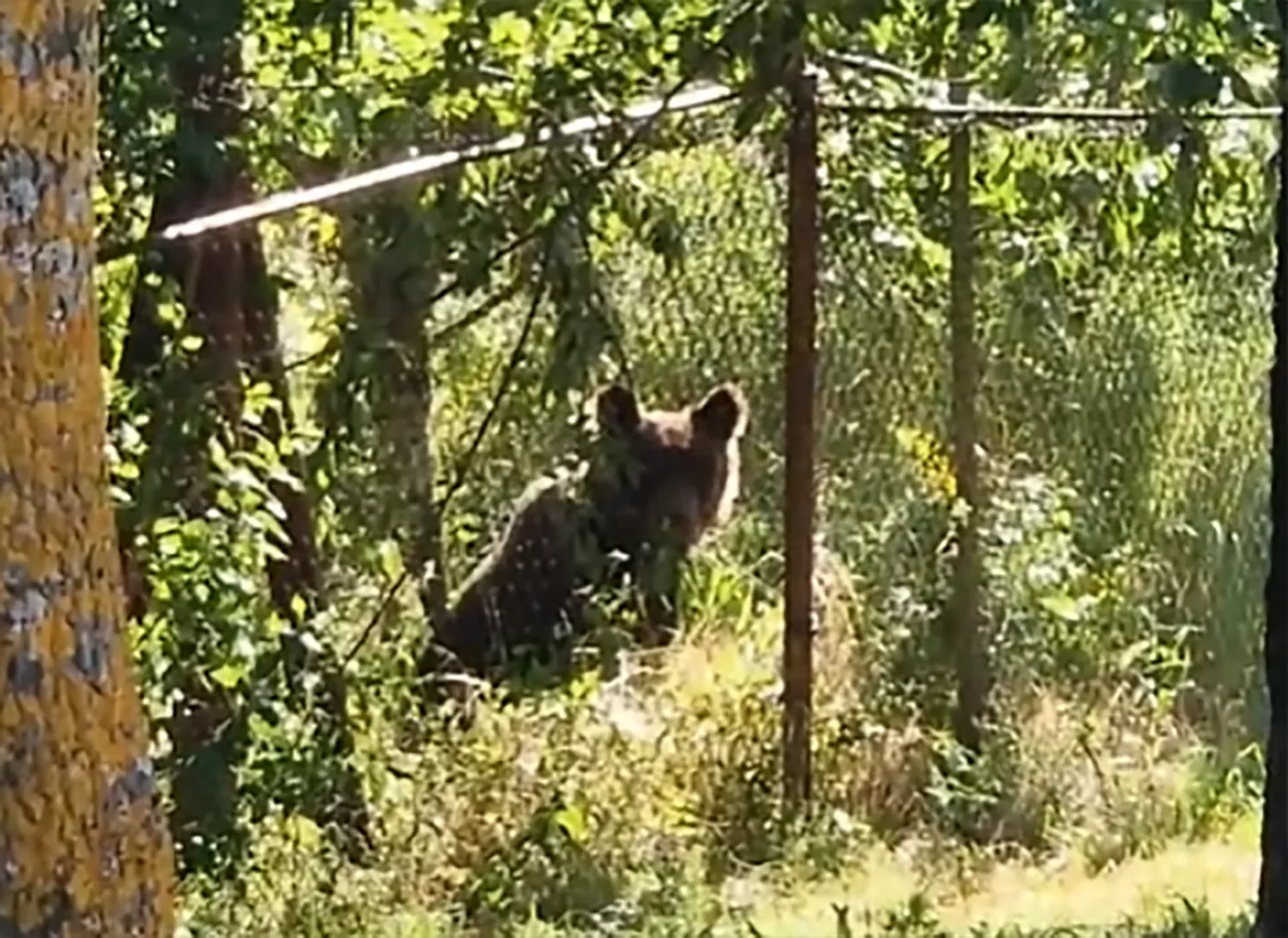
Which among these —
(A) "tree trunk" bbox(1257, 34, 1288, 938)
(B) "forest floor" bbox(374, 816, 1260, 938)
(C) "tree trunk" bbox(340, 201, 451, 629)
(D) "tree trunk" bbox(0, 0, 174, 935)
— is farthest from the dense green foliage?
(D) "tree trunk" bbox(0, 0, 174, 935)

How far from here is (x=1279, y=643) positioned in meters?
5.32

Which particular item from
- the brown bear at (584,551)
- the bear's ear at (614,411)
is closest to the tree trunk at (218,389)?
the brown bear at (584,551)

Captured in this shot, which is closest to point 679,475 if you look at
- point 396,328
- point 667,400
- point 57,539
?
point 667,400

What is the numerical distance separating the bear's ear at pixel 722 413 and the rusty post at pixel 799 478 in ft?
2.85

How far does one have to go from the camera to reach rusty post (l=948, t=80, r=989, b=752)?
28.7 feet

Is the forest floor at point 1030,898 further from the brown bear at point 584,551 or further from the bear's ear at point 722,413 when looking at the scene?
the bear's ear at point 722,413

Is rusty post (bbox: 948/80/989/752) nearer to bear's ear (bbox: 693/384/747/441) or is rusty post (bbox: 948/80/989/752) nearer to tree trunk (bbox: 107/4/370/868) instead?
bear's ear (bbox: 693/384/747/441)

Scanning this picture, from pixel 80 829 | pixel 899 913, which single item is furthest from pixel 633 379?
pixel 80 829

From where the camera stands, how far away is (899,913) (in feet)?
23.6

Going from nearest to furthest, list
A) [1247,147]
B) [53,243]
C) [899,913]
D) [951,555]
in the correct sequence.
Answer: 1. [53,243]
2. [899,913]
3. [1247,147]
4. [951,555]

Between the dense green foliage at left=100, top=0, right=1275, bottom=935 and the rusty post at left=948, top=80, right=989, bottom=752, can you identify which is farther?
the rusty post at left=948, top=80, right=989, bottom=752

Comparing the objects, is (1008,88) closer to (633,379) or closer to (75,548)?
(633,379)

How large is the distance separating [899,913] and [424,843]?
4.86 feet

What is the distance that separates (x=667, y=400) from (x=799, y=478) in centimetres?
146
